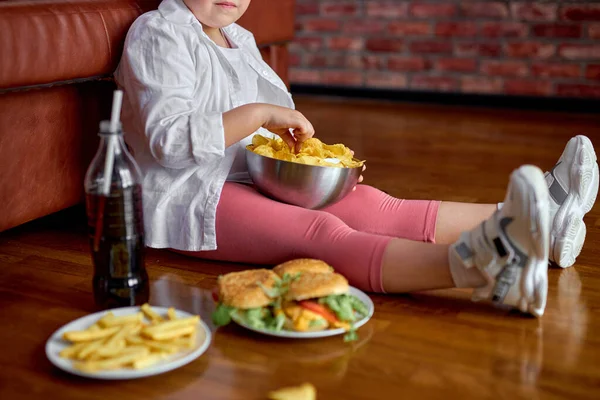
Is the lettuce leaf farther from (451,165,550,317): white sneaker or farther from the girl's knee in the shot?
(451,165,550,317): white sneaker

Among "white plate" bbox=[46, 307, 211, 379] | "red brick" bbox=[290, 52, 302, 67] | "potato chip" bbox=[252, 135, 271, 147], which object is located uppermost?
"potato chip" bbox=[252, 135, 271, 147]

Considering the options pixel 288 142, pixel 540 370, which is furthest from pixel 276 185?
pixel 540 370

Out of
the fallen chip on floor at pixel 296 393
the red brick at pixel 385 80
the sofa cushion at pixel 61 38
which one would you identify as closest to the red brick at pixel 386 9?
the red brick at pixel 385 80

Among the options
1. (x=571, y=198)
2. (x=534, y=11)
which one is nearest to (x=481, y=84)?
(x=534, y=11)

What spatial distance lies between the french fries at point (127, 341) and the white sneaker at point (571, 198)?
747 mm

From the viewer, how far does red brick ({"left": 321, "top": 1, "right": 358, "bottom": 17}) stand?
3764 mm

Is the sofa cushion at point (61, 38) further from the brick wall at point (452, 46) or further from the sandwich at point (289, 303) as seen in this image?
the brick wall at point (452, 46)

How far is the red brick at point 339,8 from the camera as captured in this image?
3764 millimetres

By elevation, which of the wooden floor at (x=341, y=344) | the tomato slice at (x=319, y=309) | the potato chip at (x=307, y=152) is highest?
the potato chip at (x=307, y=152)

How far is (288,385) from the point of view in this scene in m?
1.04

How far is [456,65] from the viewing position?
3607 millimetres

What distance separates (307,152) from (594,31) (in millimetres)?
2328

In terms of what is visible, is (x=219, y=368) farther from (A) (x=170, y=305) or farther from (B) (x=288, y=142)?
(B) (x=288, y=142)

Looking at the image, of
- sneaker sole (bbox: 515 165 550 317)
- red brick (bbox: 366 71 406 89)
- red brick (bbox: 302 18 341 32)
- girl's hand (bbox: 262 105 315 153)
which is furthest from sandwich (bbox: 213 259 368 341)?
red brick (bbox: 302 18 341 32)
